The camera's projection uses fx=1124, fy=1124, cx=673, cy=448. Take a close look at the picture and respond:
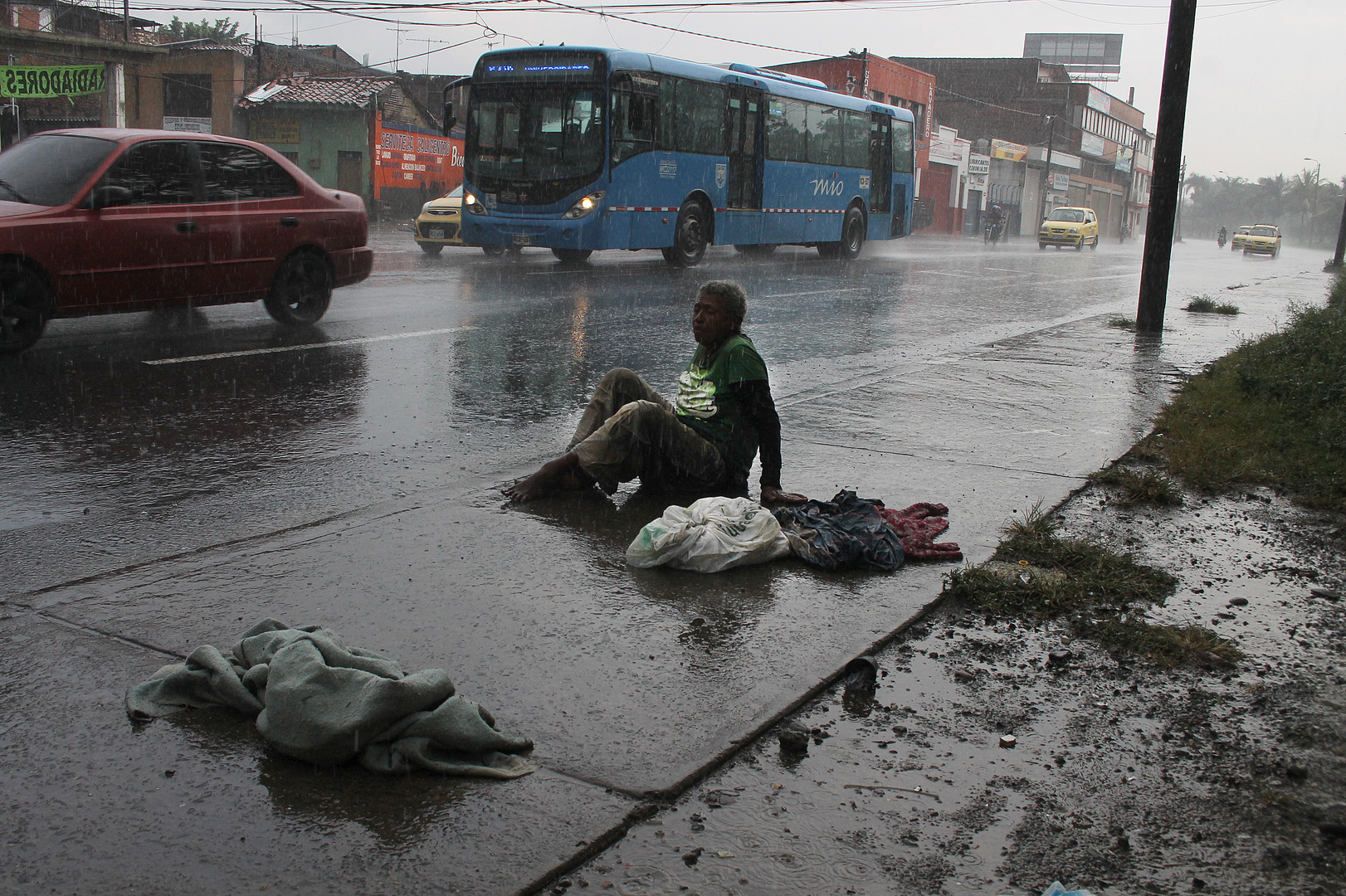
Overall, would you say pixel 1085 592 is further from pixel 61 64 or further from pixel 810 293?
pixel 61 64

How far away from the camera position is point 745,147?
21250 mm

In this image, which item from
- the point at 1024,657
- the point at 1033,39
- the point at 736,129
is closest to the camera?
the point at 1024,657

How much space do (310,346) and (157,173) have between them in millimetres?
1726

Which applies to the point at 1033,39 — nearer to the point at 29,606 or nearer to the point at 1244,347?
the point at 1244,347

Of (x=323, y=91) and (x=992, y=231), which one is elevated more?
(x=323, y=91)

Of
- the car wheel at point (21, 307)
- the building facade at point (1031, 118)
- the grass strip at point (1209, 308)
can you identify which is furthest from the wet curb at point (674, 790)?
the building facade at point (1031, 118)

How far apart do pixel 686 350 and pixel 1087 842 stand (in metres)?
7.64

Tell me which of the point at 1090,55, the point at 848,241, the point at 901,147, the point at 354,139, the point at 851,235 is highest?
the point at 1090,55

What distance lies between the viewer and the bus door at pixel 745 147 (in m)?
20.9

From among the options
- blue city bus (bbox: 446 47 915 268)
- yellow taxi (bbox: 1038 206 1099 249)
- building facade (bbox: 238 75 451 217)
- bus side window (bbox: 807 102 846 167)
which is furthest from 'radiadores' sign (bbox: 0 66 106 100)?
A: yellow taxi (bbox: 1038 206 1099 249)

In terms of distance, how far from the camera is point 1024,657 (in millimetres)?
3410

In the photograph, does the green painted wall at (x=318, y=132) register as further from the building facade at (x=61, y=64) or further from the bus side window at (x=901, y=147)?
the bus side window at (x=901, y=147)

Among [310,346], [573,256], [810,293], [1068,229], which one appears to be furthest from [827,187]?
[1068,229]

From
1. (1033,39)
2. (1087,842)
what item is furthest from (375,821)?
(1033,39)
